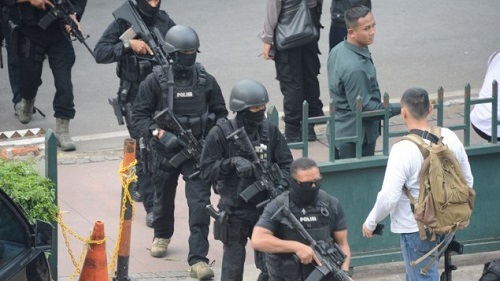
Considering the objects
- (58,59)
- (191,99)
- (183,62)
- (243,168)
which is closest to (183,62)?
(183,62)

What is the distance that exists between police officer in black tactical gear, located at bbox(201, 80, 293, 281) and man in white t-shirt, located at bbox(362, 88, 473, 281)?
0.93 metres

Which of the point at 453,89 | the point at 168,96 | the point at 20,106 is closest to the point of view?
the point at 168,96

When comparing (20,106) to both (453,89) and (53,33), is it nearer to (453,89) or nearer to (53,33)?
(53,33)

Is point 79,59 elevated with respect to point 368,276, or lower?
elevated

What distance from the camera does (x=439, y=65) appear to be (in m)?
15.0

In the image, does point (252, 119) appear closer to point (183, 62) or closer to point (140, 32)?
point (183, 62)

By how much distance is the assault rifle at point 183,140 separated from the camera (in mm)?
9320

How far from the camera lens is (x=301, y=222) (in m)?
7.53

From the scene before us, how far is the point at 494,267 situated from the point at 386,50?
8.98 metres

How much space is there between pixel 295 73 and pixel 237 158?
11.5ft

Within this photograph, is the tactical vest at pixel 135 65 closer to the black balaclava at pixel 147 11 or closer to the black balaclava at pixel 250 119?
the black balaclava at pixel 147 11

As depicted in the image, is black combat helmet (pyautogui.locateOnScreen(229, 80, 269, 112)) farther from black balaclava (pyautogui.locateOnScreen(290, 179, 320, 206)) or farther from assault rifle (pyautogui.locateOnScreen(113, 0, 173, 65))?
assault rifle (pyautogui.locateOnScreen(113, 0, 173, 65))

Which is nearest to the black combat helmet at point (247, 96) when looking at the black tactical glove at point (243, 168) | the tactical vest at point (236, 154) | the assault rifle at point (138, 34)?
the tactical vest at point (236, 154)

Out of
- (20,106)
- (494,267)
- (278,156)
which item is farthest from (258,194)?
(20,106)
